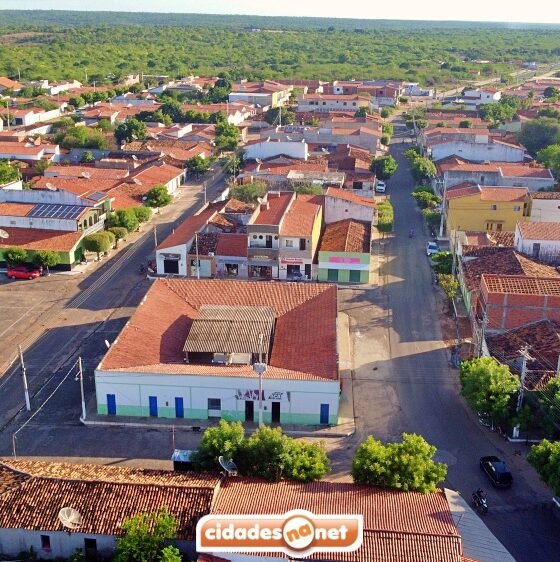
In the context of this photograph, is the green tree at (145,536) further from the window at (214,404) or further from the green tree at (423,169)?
the green tree at (423,169)

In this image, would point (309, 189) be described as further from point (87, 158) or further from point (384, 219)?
point (87, 158)

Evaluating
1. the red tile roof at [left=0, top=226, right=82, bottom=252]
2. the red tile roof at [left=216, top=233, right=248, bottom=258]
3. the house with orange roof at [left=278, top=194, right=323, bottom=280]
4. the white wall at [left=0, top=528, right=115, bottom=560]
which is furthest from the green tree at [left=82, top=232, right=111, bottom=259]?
the white wall at [left=0, top=528, right=115, bottom=560]

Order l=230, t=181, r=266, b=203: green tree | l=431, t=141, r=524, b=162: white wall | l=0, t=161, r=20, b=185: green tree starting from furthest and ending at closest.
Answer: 1. l=431, t=141, r=524, b=162: white wall
2. l=0, t=161, r=20, b=185: green tree
3. l=230, t=181, r=266, b=203: green tree

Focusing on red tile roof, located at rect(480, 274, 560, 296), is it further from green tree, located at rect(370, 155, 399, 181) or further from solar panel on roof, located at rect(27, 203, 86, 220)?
green tree, located at rect(370, 155, 399, 181)

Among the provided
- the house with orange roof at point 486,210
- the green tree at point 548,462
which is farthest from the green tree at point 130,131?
the green tree at point 548,462

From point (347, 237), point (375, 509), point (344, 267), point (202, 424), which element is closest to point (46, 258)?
point (344, 267)

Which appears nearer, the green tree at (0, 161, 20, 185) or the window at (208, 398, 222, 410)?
the window at (208, 398, 222, 410)

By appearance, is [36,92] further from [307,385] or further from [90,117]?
[307,385]

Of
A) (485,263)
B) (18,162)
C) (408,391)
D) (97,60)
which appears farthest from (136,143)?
(97,60)
